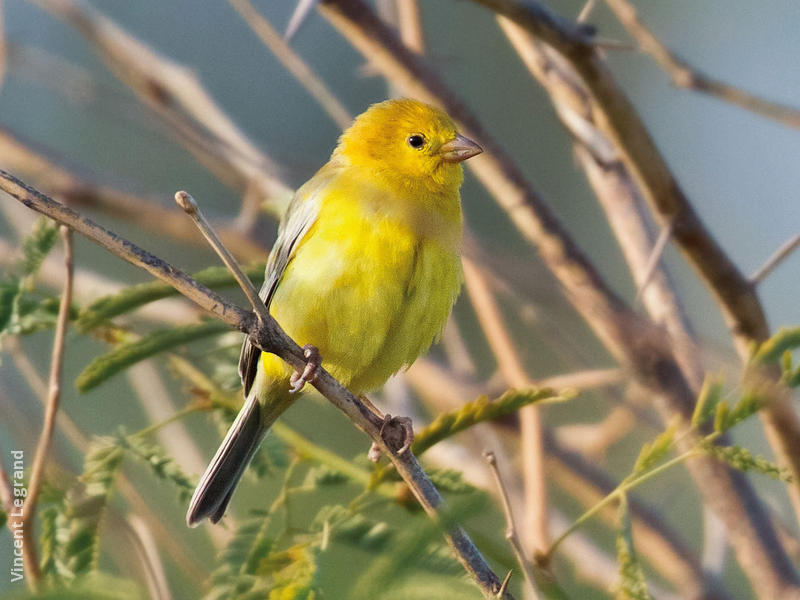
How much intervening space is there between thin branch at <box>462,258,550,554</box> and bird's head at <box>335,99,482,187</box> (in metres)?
0.39

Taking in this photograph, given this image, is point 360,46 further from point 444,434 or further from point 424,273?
point 444,434

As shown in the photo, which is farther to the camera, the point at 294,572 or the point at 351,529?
the point at 351,529

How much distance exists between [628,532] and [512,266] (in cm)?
68

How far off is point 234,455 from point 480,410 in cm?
114

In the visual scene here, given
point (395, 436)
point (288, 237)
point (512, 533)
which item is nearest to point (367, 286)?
point (288, 237)

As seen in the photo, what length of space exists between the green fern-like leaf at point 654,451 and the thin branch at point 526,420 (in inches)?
21.5

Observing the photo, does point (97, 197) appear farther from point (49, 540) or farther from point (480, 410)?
point (480, 410)

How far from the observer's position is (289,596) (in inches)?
62.0

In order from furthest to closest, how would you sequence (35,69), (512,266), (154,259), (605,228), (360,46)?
(605,228), (35,69), (360,46), (512,266), (154,259)

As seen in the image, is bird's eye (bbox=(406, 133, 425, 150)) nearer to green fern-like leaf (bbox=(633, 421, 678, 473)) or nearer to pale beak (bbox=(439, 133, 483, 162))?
pale beak (bbox=(439, 133, 483, 162))

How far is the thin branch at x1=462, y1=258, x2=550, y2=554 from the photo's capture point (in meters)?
2.83

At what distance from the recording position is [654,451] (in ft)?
6.25

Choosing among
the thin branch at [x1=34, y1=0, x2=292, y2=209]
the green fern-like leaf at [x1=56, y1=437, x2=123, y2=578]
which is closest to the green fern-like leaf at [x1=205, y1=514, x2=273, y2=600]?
the green fern-like leaf at [x1=56, y1=437, x2=123, y2=578]

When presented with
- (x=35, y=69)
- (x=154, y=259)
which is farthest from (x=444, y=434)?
(x=35, y=69)
